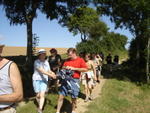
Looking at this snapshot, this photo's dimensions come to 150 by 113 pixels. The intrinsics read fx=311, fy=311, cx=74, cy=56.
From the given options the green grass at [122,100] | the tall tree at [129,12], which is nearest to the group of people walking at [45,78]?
the green grass at [122,100]

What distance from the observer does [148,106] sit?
10945 millimetres

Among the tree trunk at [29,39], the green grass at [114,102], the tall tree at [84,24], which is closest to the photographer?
the green grass at [114,102]

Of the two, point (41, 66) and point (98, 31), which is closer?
point (41, 66)

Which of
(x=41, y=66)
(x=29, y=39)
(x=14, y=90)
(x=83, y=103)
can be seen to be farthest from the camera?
(x=29, y=39)

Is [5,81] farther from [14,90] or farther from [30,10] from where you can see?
[30,10]

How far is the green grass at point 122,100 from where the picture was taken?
998 cm

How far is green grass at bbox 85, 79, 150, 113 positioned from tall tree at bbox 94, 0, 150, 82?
327cm

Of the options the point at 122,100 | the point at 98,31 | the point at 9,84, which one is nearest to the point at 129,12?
the point at 122,100

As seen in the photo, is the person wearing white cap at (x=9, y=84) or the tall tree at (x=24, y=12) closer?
the person wearing white cap at (x=9, y=84)

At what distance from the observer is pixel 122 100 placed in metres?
11.5

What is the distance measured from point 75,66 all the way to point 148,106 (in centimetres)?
411

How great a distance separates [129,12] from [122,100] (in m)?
6.28

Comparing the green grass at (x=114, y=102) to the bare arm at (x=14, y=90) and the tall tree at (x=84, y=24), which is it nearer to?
the bare arm at (x=14, y=90)

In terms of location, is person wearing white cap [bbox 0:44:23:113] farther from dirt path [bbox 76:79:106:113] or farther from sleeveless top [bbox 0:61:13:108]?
dirt path [bbox 76:79:106:113]
